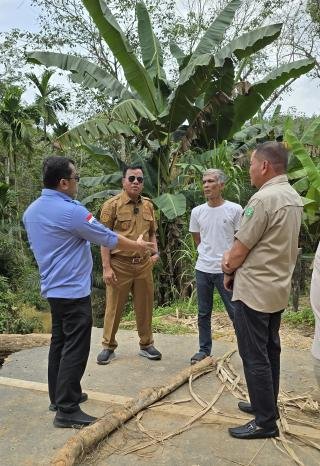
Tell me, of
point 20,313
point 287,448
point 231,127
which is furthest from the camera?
point 20,313

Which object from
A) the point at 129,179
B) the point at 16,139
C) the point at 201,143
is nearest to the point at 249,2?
the point at 16,139

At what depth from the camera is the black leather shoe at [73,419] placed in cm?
336

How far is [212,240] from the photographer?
179 inches

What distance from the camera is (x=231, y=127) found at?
874 centimetres

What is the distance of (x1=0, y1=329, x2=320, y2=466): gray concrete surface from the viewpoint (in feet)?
9.62

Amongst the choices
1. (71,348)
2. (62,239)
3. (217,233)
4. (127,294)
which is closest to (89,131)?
(127,294)

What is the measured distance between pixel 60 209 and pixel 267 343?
1.67m

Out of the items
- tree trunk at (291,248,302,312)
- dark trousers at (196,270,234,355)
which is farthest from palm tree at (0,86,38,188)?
dark trousers at (196,270,234,355)

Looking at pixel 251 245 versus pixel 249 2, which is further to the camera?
pixel 249 2

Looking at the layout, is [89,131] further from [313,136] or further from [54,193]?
[54,193]

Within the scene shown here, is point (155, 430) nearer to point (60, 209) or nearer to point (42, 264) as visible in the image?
point (42, 264)

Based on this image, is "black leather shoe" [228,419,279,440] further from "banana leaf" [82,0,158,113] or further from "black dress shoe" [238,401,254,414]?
"banana leaf" [82,0,158,113]

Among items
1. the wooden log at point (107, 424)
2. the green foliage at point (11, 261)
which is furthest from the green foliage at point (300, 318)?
the green foliage at point (11, 261)

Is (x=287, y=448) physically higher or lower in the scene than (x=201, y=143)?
lower
